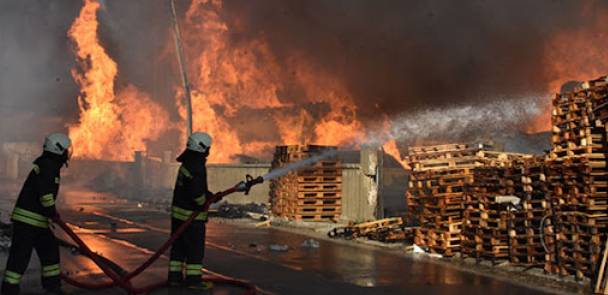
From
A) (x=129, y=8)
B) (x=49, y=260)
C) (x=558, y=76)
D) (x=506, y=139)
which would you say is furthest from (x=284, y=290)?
(x=129, y=8)

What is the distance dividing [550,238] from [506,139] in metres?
21.7

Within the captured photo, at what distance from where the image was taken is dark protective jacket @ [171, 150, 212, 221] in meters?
8.35

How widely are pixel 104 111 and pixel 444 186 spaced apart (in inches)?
1664

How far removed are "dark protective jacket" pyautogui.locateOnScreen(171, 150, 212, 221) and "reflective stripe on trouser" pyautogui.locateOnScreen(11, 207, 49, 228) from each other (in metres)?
1.62

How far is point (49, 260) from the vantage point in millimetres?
8133

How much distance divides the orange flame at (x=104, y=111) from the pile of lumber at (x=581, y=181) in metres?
43.5

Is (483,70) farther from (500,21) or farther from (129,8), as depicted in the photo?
(129,8)

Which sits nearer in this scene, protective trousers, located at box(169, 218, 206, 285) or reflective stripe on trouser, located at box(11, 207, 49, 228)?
reflective stripe on trouser, located at box(11, 207, 49, 228)

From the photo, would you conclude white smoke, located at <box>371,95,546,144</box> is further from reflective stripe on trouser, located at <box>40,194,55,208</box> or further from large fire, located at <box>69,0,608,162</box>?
reflective stripe on trouser, located at <box>40,194,55,208</box>

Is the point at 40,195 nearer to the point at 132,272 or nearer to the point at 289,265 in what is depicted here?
the point at 132,272

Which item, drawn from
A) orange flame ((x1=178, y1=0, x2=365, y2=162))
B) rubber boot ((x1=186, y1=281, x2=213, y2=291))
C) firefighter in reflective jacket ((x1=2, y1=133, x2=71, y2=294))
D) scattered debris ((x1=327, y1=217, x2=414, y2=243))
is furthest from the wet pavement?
orange flame ((x1=178, y1=0, x2=365, y2=162))

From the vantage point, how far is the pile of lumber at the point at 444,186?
538 inches

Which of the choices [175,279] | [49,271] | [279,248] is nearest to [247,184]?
[175,279]

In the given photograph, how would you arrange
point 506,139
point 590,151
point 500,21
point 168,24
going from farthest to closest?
point 168,24 < point 500,21 < point 506,139 < point 590,151
